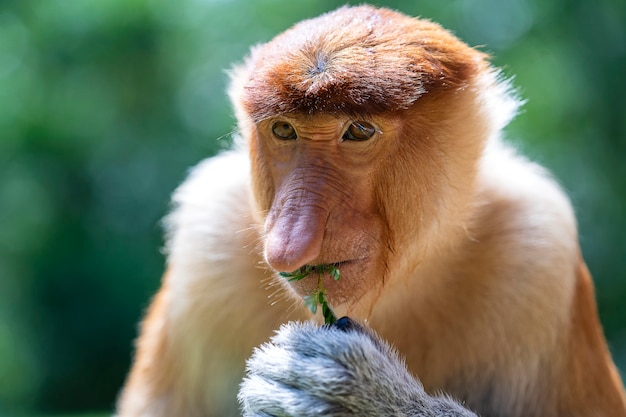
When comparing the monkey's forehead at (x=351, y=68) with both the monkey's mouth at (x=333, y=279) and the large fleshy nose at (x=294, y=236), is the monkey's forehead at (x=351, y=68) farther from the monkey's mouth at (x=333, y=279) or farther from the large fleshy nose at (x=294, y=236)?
the monkey's mouth at (x=333, y=279)

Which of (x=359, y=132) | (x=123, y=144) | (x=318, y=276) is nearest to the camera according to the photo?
(x=318, y=276)

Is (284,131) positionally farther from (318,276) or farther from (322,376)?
(322,376)

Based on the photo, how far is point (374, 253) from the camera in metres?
2.62

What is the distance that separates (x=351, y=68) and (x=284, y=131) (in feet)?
1.03

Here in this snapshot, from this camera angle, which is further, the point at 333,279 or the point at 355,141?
the point at 355,141

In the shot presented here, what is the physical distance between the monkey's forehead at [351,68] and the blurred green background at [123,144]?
16.6 feet

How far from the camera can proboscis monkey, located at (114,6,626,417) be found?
2.51 meters

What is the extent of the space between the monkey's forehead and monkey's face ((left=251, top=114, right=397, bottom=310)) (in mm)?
61

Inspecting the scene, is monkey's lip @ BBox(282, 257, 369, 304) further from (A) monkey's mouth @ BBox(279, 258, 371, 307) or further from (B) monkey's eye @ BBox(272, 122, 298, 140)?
(B) monkey's eye @ BBox(272, 122, 298, 140)

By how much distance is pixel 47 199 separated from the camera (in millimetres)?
8422

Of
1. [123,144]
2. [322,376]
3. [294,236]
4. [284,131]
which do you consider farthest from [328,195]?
[123,144]

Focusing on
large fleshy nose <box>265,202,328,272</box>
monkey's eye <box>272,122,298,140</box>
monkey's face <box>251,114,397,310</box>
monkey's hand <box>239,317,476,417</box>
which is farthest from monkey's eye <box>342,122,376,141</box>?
monkey's hand <box>239,317,476,417</box>

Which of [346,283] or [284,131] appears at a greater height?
[284,131]

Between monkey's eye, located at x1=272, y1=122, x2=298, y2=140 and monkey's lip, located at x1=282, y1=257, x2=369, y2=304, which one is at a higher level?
monkey's eye, located at x1=272, y1=122, x2=298, y2=140
